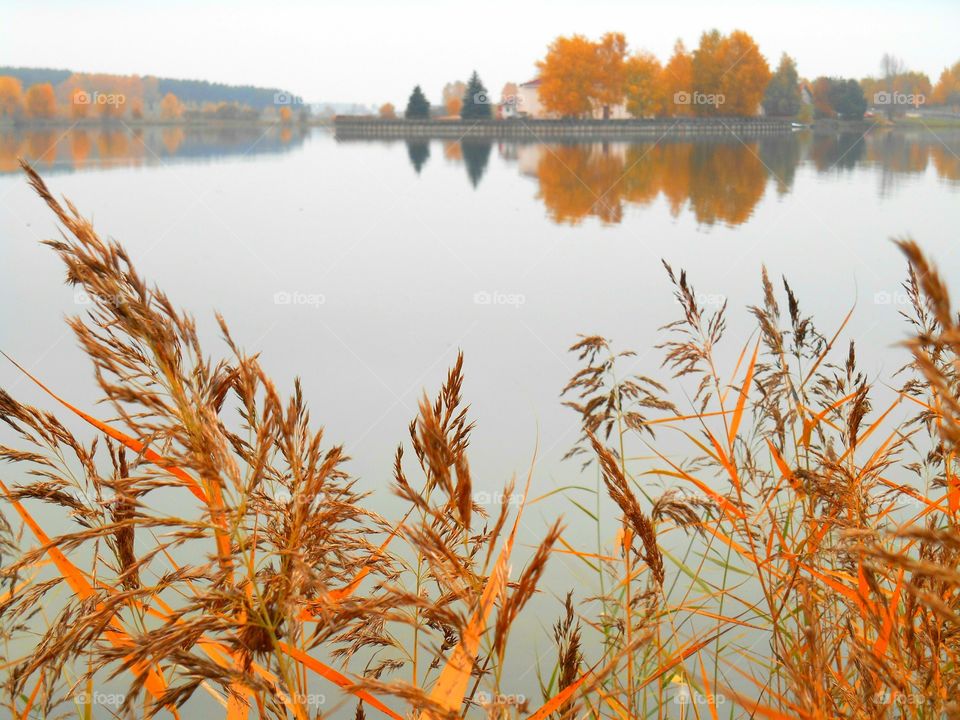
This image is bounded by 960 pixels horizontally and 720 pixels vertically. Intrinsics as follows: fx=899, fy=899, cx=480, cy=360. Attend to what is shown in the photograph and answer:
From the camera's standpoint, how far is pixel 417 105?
30500 millimetres

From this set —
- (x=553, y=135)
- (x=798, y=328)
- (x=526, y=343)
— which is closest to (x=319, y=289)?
(x=526, y=343)

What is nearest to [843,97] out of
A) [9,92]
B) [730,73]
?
[730,73]

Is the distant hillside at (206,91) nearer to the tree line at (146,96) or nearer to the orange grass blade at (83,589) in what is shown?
the tree line at (146,96)

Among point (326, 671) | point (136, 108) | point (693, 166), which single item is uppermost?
point (136, 108)

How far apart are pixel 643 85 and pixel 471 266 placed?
1974cm

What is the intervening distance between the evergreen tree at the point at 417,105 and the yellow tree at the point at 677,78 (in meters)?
7.82

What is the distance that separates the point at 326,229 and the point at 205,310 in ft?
15.0

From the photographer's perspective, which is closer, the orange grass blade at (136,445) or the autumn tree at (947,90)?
the orange grass blade at (136,445)

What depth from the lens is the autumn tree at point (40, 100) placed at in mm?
20859

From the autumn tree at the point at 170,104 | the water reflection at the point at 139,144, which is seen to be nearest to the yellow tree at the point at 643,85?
the water reflection at the point at 139,144

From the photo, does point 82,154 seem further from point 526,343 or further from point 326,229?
point 526,343

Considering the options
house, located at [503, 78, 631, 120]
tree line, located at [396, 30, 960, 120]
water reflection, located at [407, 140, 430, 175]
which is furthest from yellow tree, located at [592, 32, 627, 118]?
water reflection, located at [407, 140, 430, 175]

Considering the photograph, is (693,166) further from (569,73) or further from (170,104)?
(170,104)

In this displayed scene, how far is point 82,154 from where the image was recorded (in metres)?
23.0
